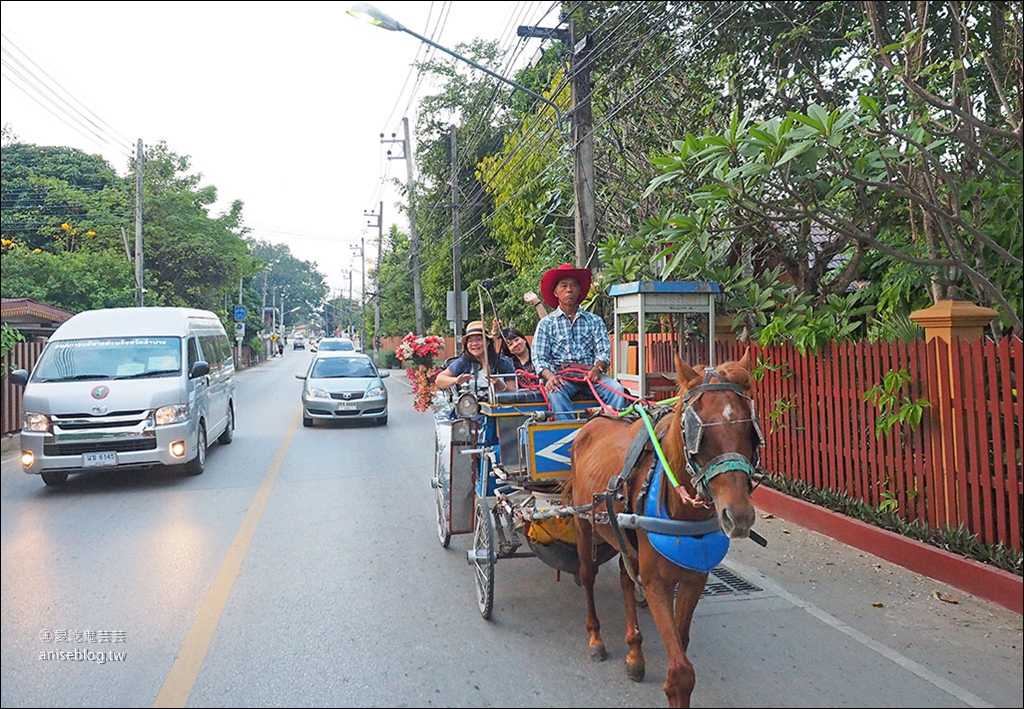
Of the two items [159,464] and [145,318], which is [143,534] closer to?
[159,464]

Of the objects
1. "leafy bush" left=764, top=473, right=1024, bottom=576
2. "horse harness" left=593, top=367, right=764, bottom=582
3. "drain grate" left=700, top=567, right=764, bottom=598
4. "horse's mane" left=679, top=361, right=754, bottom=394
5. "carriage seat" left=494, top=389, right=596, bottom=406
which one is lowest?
"drain grate" left=700, top=567, right=764, bottom=598

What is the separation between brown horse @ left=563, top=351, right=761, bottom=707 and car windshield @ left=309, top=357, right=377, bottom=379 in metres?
12.3

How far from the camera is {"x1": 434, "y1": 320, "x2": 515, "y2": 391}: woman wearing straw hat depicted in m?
6.30

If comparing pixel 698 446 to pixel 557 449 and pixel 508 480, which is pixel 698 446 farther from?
pixel 508 480

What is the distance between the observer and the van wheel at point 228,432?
12148 millimetres

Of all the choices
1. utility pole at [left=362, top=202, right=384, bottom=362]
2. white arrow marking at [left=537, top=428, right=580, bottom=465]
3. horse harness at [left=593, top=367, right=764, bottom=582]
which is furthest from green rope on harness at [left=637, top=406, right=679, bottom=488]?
utility pole at [left=362, top=202, right=384, bottom=362]

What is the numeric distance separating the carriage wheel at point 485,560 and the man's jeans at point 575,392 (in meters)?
0.86

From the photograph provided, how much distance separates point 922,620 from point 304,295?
49719 mm

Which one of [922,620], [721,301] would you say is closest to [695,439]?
[922,620]

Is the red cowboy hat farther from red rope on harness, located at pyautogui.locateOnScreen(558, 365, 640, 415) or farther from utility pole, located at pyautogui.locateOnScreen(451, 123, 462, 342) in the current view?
utility pole, located at pyautogui.locateOnScreen(451, 123, 462, 342)

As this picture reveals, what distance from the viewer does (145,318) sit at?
921 cm

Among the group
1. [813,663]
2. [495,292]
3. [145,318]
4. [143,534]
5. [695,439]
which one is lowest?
[813,663]

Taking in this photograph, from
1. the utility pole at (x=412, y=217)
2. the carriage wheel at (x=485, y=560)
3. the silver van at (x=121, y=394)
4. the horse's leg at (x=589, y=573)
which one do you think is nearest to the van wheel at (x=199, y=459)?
the silver van at (x=121, y=394)

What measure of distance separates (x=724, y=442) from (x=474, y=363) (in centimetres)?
386
